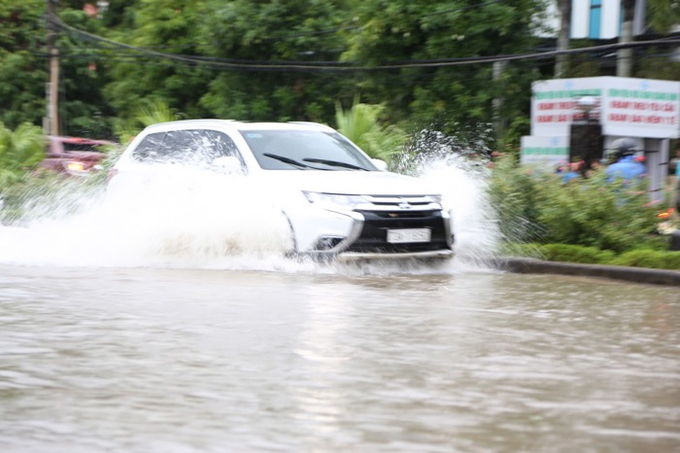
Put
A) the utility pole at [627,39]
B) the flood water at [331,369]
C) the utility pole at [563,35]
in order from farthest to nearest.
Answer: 1. the utility pole at [627,39]
2. the utility pole at [563,35]
3. the flood water at [331,369]

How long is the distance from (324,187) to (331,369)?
5227 millimetres

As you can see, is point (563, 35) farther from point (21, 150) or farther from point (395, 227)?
point (395, 227)

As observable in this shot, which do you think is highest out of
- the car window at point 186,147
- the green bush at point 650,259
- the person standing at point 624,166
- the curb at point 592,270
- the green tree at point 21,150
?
the car window at point 186,147

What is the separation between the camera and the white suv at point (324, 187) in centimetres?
1066

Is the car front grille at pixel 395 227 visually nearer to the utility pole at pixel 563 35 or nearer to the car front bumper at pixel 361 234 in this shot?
the car front bumper at pixel 361 234

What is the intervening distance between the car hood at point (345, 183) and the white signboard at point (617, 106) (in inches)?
280

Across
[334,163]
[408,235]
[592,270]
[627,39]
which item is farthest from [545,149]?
[627,39]

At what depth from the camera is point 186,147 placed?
12516 mm

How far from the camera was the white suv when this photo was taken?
10.7m

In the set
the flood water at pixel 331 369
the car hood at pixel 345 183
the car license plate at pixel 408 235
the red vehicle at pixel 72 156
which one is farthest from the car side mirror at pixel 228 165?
the red vehicle at pixel 72 156

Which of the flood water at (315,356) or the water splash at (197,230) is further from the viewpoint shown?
the water splash at (197,230)

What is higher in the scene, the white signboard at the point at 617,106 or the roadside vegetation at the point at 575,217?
the white signboard at the point at 617,106

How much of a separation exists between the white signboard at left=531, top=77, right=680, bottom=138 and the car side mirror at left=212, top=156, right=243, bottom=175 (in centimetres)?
775

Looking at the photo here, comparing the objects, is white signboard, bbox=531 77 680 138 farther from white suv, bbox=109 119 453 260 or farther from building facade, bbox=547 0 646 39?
building facade, bbox=547 0 646 39
